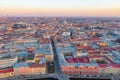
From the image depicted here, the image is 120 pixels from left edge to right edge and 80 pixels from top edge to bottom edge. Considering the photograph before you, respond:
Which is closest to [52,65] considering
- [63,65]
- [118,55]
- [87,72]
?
[63,65]

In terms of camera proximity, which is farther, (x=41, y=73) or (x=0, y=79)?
(x=41, y=73)

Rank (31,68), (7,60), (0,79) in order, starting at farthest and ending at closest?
(7,60) < (31,68) < (0,79)

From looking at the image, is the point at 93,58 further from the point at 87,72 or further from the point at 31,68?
the point at 31,68

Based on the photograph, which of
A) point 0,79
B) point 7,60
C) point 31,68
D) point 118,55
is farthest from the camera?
point 118,55

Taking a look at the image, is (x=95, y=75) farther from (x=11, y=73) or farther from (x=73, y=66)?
(x=11, y=73)

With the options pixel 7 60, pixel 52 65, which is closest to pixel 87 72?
pixel 52 65

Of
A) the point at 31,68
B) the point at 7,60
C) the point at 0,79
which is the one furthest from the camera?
the point at 7,60

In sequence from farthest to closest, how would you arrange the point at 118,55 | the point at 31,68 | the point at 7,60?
the point at 118,55 < the point at 7,60 < the point at 31,68

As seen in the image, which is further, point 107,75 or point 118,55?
point 118,55
